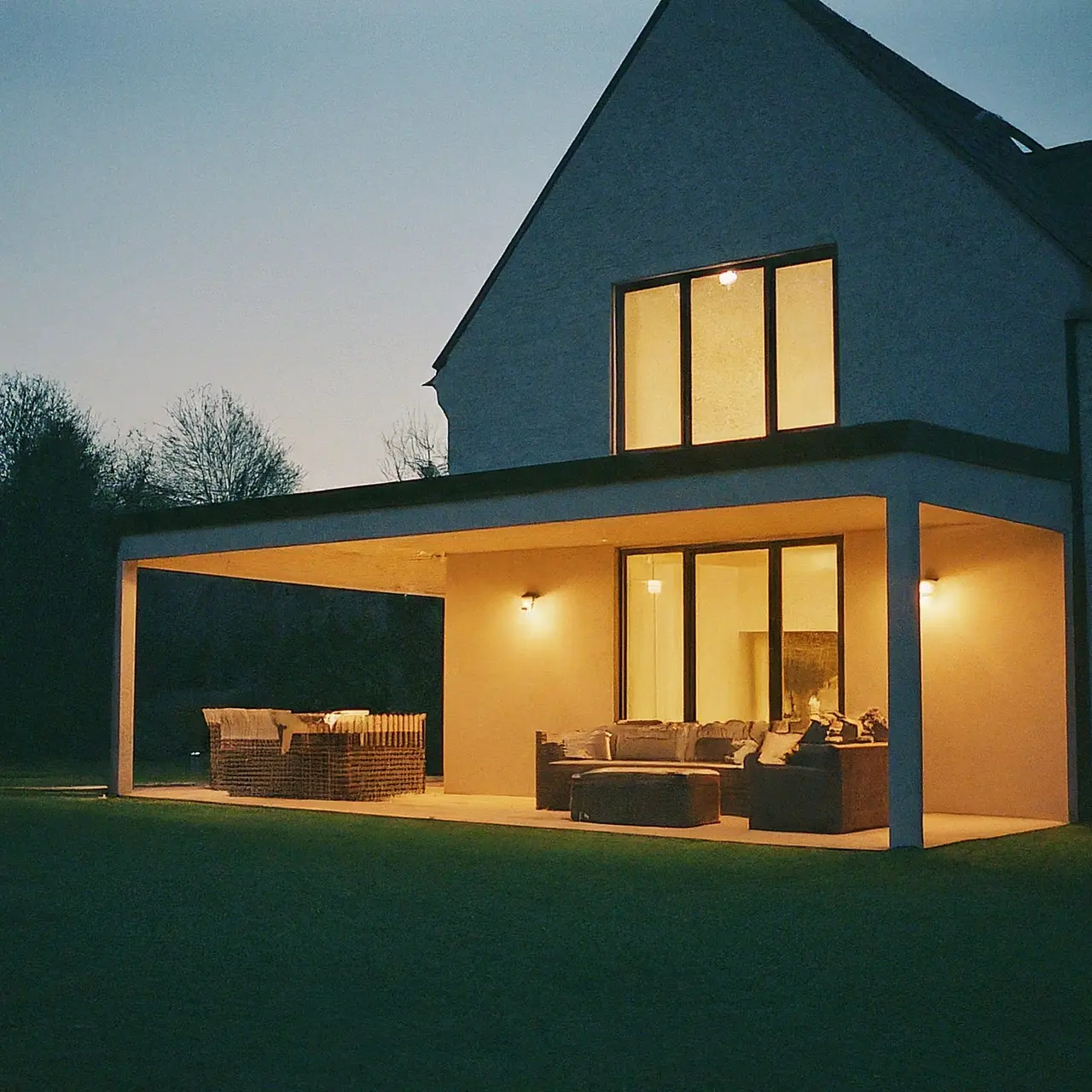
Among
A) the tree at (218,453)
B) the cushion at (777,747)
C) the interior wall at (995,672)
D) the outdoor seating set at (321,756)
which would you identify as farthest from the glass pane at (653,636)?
the tree at (218,453)

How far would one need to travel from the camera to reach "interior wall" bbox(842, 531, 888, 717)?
13.0 m

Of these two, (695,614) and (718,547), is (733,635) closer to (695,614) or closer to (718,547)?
(695,614)

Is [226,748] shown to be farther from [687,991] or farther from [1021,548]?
[687,991]

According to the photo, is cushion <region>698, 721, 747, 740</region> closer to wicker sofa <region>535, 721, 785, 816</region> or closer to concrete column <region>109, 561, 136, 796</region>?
wicker sofa <region>535, 721, 785, 816</region>

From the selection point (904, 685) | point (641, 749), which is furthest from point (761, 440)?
point (641, 749)

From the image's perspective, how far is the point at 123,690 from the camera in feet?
48.5

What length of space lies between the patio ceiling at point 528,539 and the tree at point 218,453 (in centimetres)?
1830

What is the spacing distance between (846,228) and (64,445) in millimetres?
18208

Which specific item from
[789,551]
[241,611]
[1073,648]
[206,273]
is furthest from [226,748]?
[241,611]

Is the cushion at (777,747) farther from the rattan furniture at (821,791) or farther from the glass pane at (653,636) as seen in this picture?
the glass pane at (653,636)

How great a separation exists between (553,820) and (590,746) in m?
1.44

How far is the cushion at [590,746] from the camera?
13250 millimetres

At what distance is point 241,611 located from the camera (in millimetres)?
31078

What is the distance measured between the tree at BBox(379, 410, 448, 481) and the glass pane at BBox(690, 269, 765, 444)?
21972 millimetres
